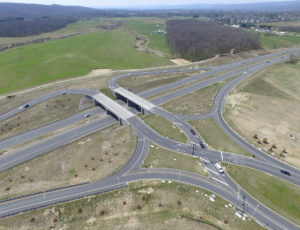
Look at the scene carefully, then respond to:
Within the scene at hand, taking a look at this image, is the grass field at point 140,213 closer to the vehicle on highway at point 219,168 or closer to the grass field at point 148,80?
the vehicle on highway at point 219,168

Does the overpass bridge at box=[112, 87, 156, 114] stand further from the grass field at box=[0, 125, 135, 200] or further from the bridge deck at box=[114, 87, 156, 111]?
the grass field at box=[0, 125, 135, 200]

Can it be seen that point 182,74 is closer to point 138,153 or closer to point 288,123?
point 288,123

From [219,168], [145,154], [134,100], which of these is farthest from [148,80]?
[219,168]

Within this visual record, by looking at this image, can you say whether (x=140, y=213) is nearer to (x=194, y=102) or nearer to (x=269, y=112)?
(x=194, y=102)

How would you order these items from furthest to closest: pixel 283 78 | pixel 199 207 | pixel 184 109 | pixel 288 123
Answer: pixel 283 78, pixel 184 109, pixel 288 123, pixel 199 207

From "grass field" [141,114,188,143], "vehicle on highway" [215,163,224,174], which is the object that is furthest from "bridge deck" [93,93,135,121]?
"vehicle on highway" [215,163,224,174]

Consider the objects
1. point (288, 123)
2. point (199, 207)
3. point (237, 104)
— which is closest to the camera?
point (199, 207)

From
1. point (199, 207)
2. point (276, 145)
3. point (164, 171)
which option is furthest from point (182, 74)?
point (199, 207)

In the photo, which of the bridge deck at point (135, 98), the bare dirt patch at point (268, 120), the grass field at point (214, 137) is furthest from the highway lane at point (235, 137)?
the bridge deck at point (135, 98)
